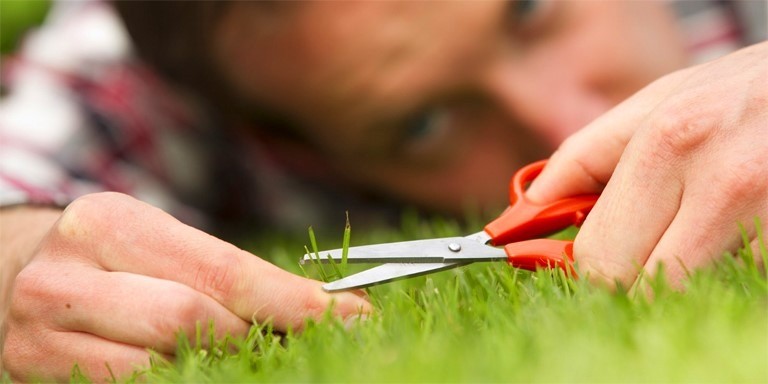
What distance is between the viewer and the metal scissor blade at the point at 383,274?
129 centimetres

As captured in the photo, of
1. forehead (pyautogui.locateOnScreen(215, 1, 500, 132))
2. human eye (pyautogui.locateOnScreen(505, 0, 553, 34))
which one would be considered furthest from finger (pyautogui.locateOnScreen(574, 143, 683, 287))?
human eye (pyautogui.locateOnScreen(505, 0, 553, 34))

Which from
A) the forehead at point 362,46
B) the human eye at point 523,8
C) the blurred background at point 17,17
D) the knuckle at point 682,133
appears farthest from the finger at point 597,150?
the blurred background at point 17,17

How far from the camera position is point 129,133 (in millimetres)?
3119

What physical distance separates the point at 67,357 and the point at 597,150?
86 centimetres

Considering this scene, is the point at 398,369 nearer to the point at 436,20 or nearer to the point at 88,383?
the point at 88,383

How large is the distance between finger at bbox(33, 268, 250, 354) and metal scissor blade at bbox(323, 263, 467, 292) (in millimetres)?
147

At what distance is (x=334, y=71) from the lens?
8.79ft

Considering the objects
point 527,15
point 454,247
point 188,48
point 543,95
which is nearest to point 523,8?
point 527,15

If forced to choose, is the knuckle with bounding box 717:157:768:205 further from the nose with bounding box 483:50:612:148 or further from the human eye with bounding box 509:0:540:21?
the human eye with bounding box 509:0:540:21

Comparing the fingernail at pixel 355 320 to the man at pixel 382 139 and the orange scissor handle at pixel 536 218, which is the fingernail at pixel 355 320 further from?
the orange scissor handle at pixel 536 218

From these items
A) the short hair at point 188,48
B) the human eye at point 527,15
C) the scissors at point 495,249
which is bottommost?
the scissors at point 495,249

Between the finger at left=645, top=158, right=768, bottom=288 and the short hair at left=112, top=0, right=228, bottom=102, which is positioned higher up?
the short hair at left=112, top=0, right=228, bottom=102

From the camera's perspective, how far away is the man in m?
1.23

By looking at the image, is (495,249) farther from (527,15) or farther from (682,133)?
(527,15)
